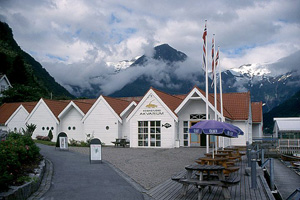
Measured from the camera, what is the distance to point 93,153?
51.8 ft

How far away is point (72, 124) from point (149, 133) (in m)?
11.1

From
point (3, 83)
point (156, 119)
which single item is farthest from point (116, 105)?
point (3, 83)

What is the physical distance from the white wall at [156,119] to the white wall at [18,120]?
669 inches

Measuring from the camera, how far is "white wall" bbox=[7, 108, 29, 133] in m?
38.5

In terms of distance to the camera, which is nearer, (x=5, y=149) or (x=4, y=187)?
(x=4, y=187)

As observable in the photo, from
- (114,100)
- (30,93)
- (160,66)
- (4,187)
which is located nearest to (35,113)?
(114,100)

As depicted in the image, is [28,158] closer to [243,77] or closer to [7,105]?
[7,105]

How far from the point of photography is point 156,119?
27.1 metres

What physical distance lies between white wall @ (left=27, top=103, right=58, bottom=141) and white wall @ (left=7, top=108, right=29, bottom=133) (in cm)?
279

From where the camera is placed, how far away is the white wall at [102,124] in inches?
1220

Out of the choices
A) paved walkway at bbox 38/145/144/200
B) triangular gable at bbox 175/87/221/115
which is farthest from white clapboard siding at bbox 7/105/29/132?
paved walkway at bbox 38/145/144/200

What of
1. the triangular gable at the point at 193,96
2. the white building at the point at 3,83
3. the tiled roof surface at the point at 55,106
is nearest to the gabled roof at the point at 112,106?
the tiled roof surface at the point at 55,106

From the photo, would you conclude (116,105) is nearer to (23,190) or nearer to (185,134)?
(185,134)

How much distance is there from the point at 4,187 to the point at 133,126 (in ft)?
65.9
